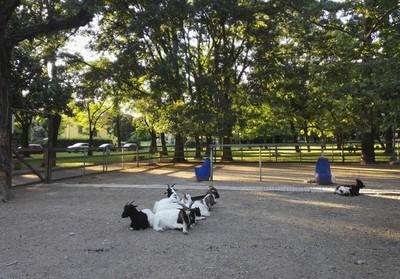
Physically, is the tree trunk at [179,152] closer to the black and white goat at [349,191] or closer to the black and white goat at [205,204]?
the black and white goat at [349,191]

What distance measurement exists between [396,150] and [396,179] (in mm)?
8222

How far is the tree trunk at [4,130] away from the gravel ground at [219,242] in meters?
1.06

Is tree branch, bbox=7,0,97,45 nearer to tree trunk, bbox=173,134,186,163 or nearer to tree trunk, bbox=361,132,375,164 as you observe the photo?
tree trunk, bbox=173,134,186,163

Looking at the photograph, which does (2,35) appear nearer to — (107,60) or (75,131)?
(107,60)

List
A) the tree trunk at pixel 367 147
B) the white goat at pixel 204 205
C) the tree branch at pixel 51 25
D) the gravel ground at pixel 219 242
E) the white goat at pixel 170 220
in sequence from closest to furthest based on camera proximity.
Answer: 1. the gravel ground at pixel 219 242
2. the white goat at pixel 170 220
3. the white goat at pixel 204 205
4. the tree branch at pixel 51 25
5. the tree trunk at pixel 367 147

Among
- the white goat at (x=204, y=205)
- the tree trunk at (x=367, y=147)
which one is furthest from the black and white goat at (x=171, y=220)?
the tree trunk at (x=367, y=147)

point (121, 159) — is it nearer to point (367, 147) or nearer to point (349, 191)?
point (367, 147)

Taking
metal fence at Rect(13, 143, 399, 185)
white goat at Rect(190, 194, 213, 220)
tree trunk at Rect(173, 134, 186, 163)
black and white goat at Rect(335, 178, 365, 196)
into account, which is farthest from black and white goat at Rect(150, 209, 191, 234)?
tree trunk at Rect(173, 134, 186, 163)

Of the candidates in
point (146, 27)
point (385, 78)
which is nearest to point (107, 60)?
point (146, 27)

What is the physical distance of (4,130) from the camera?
11.0 meters

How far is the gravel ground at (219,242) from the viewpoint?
482cm

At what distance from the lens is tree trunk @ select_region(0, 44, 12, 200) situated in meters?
10.7

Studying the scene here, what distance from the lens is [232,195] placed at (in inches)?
437

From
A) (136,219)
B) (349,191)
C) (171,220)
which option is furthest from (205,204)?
(349,191)
